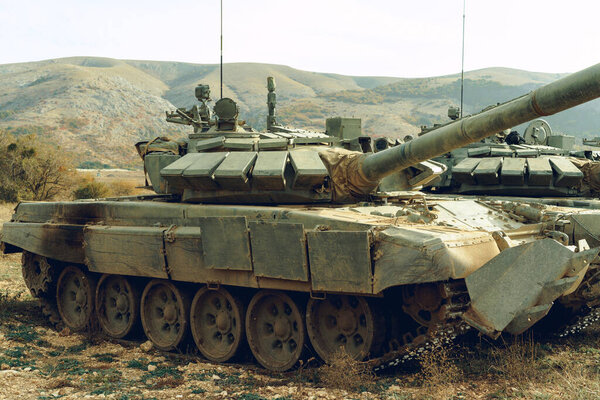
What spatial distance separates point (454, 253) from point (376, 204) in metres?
2.72

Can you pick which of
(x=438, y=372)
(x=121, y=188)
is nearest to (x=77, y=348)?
(x=438, y=372)

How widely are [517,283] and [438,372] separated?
1.28m

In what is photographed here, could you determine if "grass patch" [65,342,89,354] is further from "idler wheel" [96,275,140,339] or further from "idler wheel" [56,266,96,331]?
"idler wheel" [56,266,96,331]

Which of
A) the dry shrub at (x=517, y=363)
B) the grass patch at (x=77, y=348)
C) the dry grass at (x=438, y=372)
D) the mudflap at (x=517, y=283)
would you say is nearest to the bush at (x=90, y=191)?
the grass patch at (x=77, y=348)

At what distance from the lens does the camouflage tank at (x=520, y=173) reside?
13.8 m

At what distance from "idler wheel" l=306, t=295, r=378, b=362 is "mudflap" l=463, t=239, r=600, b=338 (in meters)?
1.50

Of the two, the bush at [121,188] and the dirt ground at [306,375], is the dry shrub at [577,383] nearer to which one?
the dirt ground at [306,375]

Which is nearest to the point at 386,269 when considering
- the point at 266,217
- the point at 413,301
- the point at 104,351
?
the point at 413,301

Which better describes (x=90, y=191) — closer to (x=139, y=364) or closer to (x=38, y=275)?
(x=38, y=275)

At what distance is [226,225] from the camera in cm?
886

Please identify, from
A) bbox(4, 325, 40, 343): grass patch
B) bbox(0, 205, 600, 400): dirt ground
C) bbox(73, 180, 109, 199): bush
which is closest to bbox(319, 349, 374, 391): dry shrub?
bbox(0, 205, 600, 400): dirt ground

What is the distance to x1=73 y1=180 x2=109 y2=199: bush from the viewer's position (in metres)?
30.1

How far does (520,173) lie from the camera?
44.9 ft

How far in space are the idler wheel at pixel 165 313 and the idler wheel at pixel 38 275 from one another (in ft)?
8.22
